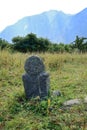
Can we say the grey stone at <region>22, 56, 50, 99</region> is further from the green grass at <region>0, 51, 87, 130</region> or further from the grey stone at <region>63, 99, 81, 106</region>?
the grey stone at <region>63, 99, 81, 106</region>

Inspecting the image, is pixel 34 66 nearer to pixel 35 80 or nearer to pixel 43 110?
pixel 35 80

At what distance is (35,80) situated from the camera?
621 centimetres

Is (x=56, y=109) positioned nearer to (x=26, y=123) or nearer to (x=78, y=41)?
(x=26, y=123)

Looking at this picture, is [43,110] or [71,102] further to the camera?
[71,102]

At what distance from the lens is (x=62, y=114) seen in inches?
203

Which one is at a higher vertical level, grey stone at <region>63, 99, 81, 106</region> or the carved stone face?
the carved stone face

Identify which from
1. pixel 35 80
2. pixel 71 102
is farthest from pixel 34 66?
pixel 71 102

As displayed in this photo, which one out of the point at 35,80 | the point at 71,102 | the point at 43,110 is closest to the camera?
the point at 43,110

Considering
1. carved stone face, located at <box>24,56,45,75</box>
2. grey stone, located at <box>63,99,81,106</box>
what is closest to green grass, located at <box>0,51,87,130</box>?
grey stone, located at <box>63,99,81,106</box>

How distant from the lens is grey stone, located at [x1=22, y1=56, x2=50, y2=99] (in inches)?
243

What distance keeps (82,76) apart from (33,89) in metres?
2.71

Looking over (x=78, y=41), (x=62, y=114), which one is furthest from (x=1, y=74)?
(x=78, y=41)

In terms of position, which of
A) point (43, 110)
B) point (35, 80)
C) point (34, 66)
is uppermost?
point (34, 66)

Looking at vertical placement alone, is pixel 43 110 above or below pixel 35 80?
below
